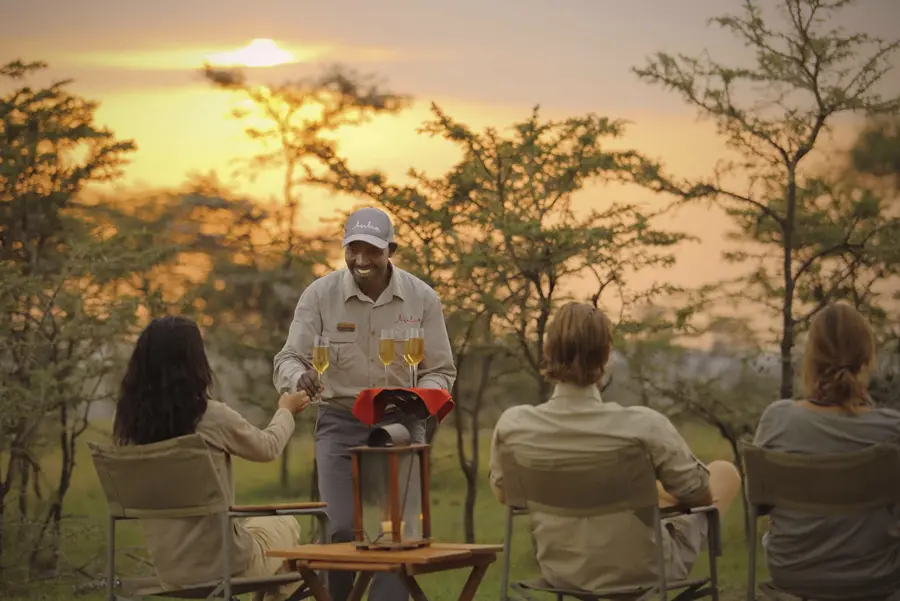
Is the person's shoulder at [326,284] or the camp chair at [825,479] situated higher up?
the person's shoulder at [326,284]

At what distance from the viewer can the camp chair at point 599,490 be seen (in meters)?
4.29

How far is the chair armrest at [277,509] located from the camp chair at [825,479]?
4.93 feet

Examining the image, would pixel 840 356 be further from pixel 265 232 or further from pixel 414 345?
pixel 265 232

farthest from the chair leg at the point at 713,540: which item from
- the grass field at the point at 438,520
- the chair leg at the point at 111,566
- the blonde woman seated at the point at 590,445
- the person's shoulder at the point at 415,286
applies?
the grass field at the point at 438,520

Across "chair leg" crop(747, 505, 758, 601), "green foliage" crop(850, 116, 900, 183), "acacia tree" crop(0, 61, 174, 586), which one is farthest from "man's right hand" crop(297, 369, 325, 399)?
"green foliage" crop(850, 116, 900, 183)

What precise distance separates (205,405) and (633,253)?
16.5ft

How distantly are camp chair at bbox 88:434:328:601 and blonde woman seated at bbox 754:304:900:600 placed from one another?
167 cm

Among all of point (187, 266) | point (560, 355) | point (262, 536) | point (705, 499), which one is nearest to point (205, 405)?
point (262, 536)

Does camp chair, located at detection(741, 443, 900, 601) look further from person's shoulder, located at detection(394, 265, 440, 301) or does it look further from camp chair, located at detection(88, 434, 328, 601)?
person's shoulder, located at detection(394, 265, 440, 301)

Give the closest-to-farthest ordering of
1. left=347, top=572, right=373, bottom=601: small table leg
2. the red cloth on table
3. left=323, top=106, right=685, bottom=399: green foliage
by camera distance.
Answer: left=347, top=572, right=373, bottom=601: small table leg < the red cloth on table < left=323, top=106, right=685, bottom=399: green foliage

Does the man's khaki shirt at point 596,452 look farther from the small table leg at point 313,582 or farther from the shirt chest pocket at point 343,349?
the shirt chest pocket at point 343,349

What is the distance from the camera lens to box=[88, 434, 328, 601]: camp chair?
187 inches

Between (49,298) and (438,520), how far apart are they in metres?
3.60

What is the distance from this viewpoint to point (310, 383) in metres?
5.25
